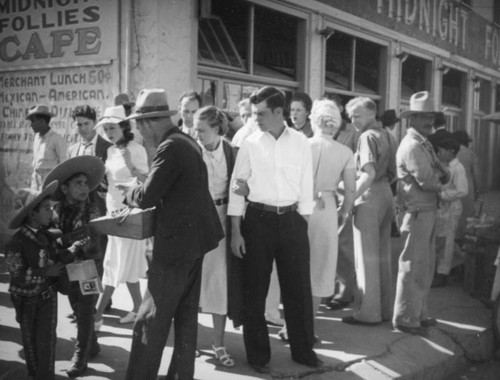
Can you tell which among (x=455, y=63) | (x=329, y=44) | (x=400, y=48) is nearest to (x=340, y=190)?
(x=329, y=44)

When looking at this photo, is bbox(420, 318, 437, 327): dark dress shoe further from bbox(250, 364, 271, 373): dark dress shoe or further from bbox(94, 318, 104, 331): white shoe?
bbox(94, 318, 104, 331): white shoe

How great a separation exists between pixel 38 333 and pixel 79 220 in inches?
29.7

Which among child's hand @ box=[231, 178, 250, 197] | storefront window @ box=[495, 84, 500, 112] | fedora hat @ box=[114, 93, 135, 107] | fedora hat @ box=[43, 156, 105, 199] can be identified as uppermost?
storefront window @ box=[495, 84, 500, 112]

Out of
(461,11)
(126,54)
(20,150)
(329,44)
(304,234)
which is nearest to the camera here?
(304,234)

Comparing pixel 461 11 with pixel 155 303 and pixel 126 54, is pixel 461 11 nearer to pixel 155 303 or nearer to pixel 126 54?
pixel 126 54

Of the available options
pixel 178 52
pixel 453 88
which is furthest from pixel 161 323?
pixel 453 88

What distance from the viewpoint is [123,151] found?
537cm

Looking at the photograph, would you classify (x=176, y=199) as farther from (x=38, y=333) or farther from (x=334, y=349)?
(x=334, y=349)

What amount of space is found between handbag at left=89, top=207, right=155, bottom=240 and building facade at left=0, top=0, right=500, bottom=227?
374 cm

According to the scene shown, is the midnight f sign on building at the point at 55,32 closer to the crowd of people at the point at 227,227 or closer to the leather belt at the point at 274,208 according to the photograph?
the crowd of people at the point at 227,227

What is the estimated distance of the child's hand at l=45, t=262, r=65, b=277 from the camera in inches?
148

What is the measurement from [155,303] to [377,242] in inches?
101

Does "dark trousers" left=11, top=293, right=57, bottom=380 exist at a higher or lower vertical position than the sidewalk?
higher

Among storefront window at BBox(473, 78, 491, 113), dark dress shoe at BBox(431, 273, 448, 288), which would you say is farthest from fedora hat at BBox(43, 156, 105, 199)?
storefront window at BBox(473, 78, 491, 113)
